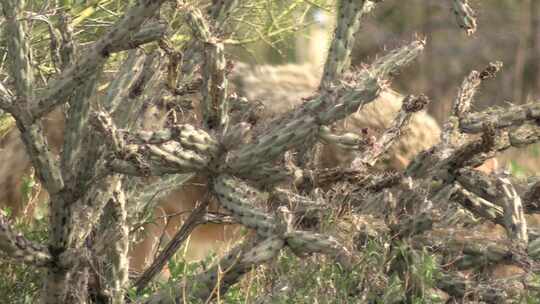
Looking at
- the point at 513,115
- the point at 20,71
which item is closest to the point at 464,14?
the point at 513,115

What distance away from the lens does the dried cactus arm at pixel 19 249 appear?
4.21 metres

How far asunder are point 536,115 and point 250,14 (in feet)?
9.85

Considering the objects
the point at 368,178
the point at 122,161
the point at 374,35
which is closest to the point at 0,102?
the point at 122,161

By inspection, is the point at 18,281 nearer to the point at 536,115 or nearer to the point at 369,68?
the point at 369,68

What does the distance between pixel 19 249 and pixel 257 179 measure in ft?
3.50

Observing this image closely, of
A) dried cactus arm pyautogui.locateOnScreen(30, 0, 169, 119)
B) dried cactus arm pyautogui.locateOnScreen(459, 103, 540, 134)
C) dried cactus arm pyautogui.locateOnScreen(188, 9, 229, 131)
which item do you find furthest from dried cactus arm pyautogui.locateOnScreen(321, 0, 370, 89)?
dried cactus arm pyautogui.locateOnScreen(30, 0, 169, 119)

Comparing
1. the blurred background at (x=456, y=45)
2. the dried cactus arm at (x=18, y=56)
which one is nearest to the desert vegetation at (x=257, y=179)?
the dried cactus arm at (x=18, y=56)

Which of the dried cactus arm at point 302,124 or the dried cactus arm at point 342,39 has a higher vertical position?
the dried cactus arm at point 342,39

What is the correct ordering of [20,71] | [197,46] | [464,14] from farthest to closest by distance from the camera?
[197,46] → [20,71] → [464,14]

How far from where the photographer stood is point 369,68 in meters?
4.43

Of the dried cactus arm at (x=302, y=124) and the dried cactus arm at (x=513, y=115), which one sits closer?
the dried cactus arm at (x=302, y=124)

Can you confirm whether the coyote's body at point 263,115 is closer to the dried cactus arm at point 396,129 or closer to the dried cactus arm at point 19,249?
the dried cactus arm at point 396,129

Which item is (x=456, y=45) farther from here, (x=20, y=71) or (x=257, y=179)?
(x=20, y=71)

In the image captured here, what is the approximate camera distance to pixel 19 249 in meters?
4.32
